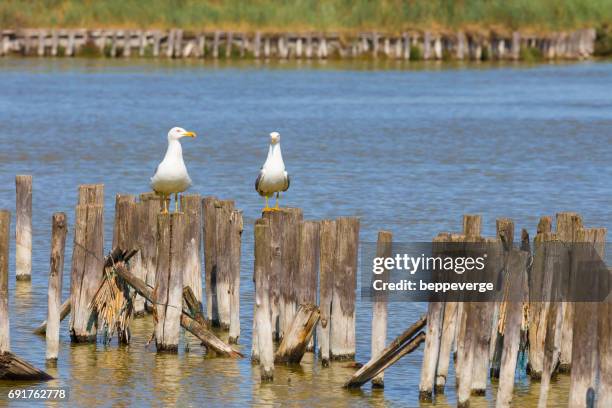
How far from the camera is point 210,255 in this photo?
575 inches

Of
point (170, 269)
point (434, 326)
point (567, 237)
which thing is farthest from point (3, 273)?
point (567, 237)

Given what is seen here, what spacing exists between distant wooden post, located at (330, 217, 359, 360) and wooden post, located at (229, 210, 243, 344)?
1.13 m

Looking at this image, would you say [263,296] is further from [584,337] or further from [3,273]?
[584,337]

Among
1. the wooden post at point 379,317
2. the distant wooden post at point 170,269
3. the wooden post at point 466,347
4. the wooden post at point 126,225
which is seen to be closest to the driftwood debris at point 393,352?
the wooden post at point 379,317

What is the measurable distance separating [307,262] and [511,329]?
229cm

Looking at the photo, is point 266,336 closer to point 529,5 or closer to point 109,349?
point 109,349

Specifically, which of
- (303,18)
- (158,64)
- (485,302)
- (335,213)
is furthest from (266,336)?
(303,18)

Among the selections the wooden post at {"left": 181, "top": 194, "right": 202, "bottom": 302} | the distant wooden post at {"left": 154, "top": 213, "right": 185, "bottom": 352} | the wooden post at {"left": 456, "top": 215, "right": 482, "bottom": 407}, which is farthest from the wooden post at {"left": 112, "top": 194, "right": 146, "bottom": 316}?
the wooden post at {"left": 456, "top": 215, "right": 482, "bottom": 407}

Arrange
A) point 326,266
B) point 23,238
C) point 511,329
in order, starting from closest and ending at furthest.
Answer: point 511,329 < point 326,266 < point 23,238

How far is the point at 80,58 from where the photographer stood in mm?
68312

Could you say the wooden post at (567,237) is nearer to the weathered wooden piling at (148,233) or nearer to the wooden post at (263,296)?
the wooden post at (263,296)

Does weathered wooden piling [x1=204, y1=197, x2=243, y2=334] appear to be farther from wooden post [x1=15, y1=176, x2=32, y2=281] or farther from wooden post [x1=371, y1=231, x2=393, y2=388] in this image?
wooden post [x1=15, y1=176, x2=32, y2=281]

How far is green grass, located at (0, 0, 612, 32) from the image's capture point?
69.9 meters

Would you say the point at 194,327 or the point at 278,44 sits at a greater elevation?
the point at 278,44
